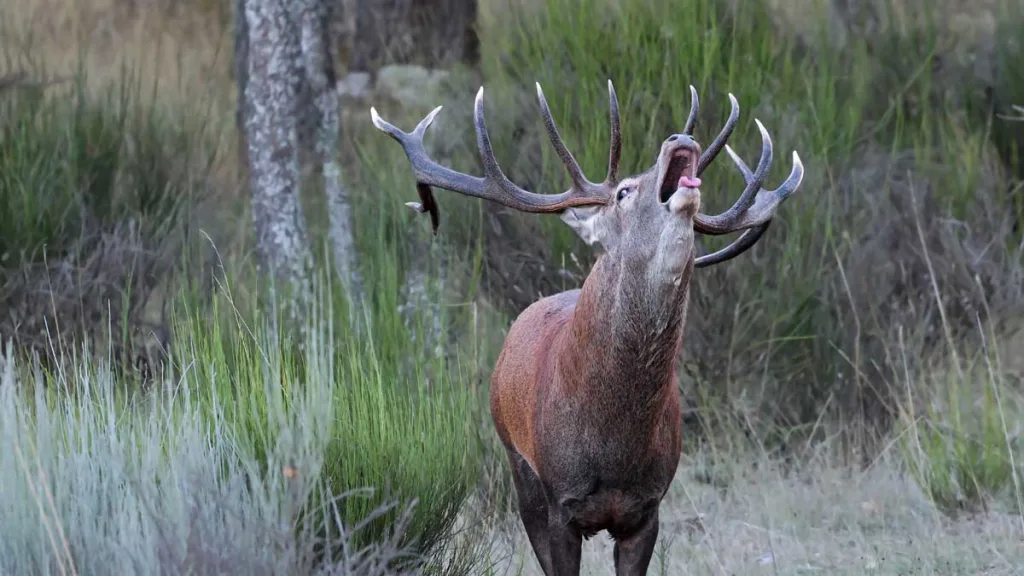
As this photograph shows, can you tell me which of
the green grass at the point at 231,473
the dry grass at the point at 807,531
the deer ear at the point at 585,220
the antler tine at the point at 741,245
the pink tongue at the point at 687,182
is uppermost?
the pink tongue at the point at 687,182

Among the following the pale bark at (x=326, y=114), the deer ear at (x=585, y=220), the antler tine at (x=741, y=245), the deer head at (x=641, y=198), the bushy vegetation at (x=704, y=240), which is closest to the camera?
the deer head at (x=641, y=198)

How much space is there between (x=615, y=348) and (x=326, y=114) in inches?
184

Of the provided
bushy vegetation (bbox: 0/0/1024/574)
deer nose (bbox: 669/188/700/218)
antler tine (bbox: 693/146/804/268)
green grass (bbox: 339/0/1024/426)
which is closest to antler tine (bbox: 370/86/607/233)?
antler tine (bbox: 693/146/804/268)

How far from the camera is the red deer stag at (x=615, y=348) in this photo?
157 inches

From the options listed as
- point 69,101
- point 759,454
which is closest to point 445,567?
point 759,454

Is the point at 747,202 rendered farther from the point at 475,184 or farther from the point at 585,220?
the point at 475,184

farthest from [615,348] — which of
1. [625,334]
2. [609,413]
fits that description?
[609,413]

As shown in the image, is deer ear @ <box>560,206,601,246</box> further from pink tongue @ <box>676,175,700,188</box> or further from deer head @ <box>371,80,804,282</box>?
pink tongue @ <box>676,175,700,188</box>

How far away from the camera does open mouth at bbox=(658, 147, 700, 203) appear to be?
380 centimetres

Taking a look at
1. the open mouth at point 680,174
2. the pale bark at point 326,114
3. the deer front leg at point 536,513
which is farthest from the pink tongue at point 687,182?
the pale bark at point 326,114

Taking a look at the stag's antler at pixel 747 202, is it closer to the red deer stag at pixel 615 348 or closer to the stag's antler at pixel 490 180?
the red deer stag at pixel 615 348

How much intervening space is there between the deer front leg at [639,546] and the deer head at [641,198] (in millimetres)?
840

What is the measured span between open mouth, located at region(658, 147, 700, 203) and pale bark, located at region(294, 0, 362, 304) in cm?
428

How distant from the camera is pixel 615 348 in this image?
4.20m
